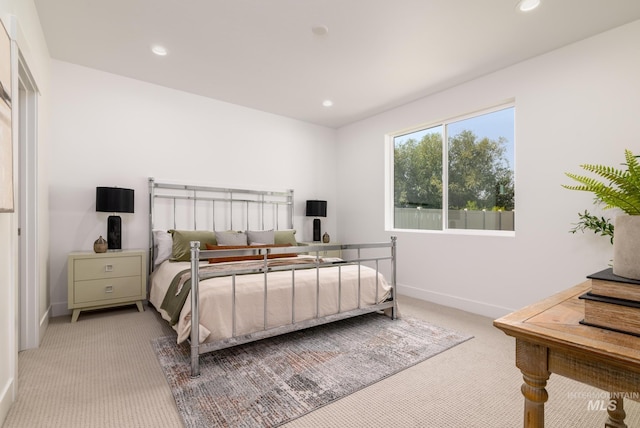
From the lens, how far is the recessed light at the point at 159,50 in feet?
9.69

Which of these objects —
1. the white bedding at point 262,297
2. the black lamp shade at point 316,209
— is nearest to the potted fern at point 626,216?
the white bedding at point 262,297

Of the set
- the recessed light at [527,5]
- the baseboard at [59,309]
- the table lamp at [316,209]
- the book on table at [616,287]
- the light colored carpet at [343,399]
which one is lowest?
the light colored carpet at [343,399]

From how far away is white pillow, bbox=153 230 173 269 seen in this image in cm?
351

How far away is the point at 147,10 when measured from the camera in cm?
243

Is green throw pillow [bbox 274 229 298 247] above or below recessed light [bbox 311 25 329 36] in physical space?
below

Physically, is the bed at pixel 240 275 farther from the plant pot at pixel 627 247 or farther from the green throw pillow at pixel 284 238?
the plant pot at pixel 627 247

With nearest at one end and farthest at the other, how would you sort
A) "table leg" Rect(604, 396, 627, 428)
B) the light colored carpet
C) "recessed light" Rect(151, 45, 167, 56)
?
"table leg" Rect(604, 396, 627, 428)
the light colored carpet
"recessed light" Rect(151, 45, 167, 56)

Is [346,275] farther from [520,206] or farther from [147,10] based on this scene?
[147,10]

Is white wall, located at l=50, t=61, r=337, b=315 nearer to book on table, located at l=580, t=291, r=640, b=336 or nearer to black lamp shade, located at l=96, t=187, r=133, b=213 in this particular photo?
black lamp shade, located at l=96, t=187, r=133, b=213

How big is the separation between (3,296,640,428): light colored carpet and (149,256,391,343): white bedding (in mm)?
424

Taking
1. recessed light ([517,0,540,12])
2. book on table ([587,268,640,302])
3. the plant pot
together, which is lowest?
book on table ([587,268,640,302])

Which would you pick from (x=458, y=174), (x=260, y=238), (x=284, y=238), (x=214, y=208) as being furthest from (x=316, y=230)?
(x=458, y=174)

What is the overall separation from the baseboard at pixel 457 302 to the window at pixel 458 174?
84 centimetres

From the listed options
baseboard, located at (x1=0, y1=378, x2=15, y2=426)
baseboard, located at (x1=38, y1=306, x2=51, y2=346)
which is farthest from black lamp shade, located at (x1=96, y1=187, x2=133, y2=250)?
baseboard, located at (x1=0, y1=378, x2=15, y2=426)
